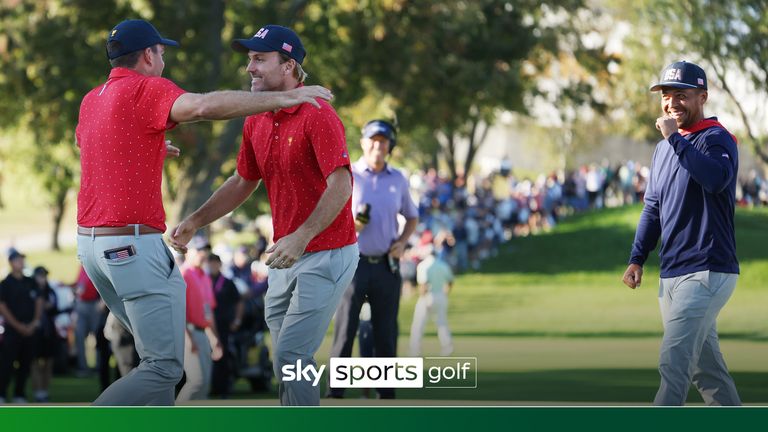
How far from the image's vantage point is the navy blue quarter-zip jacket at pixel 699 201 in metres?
6.86

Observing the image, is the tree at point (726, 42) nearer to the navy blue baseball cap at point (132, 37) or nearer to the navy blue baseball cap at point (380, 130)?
the navy blue baseball cap at point (380, 130)

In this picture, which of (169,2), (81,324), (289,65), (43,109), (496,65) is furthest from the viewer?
(496,65)

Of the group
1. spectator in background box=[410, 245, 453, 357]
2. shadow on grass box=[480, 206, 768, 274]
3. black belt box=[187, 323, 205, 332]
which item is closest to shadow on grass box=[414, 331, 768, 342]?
spectator in background box=[410, 245, 453, 357]

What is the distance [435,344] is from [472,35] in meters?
7.75

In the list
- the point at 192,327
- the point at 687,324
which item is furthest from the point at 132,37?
the point at 192,327

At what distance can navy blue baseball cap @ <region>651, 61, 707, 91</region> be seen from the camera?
23.2 ft

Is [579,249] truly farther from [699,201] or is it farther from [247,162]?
[247,162]

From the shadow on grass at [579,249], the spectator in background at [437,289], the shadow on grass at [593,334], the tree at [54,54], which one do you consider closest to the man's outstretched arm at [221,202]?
the spectator in background at [437,289]

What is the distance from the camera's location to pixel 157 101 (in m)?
6.15

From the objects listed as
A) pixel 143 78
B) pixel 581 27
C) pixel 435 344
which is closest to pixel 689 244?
pixel 143 78

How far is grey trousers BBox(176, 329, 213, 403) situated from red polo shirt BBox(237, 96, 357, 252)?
4.38 m

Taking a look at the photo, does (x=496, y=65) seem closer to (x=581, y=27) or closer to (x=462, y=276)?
(x=581, y=27)

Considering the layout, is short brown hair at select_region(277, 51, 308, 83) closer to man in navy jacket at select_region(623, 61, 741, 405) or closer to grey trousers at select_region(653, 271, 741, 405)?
man in navy jacket at select_region(623, 61, 741, 405)

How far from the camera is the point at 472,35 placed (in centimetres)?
2747
